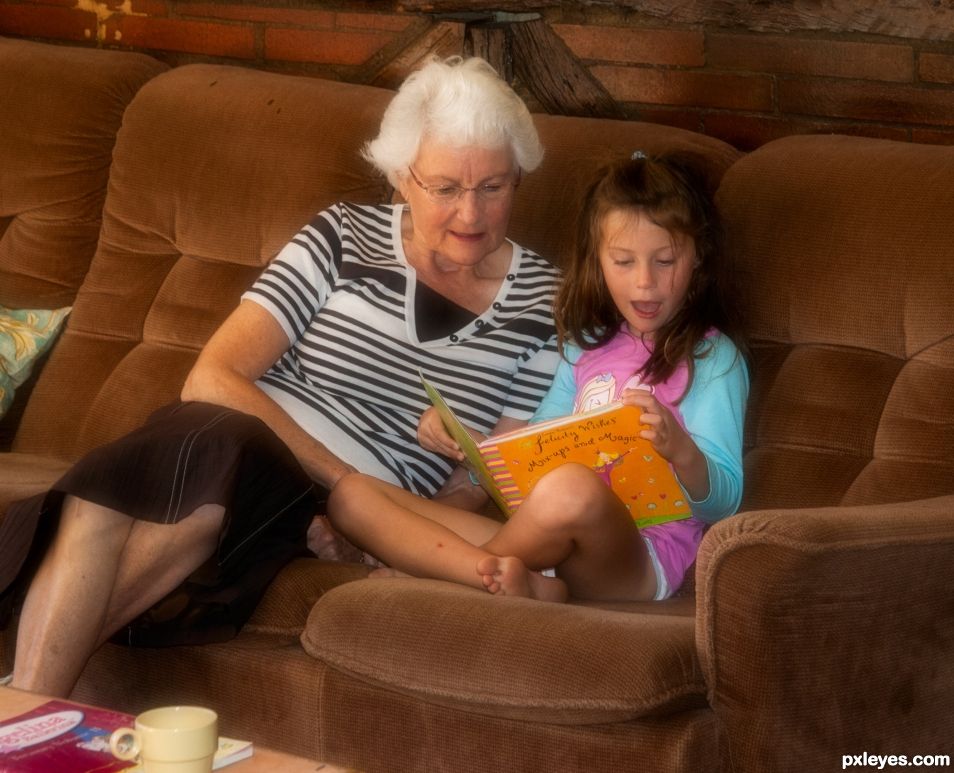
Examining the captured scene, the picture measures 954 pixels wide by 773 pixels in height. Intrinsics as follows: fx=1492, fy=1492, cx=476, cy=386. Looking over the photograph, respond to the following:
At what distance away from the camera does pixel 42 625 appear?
6.19 feet

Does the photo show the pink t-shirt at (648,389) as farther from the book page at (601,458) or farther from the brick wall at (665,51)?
the brick wall at (665,51)

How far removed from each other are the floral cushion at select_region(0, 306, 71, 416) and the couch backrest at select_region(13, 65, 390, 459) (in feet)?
0.11

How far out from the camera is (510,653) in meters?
1.72

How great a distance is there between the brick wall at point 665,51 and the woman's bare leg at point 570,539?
111 centimetres

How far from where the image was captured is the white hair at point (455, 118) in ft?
7.43

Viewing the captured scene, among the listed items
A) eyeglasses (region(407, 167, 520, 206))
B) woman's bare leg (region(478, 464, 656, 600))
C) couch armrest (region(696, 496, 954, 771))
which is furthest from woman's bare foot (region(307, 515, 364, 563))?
couch armrest (region(696, 496, 954, 771))

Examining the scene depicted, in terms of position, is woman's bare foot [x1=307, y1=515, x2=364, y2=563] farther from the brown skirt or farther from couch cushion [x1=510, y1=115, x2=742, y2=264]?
couch cushion [x1=510, y1=115, x2=742, y2=264]

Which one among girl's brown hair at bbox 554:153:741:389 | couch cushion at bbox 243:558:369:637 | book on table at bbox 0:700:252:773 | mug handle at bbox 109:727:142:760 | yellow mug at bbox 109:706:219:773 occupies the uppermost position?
girl's brown hair at bbox 554:153:741:389

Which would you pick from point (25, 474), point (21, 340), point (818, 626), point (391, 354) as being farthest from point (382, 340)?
point (818, 626)

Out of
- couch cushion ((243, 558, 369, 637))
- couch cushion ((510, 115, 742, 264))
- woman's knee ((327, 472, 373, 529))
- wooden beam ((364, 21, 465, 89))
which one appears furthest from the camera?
wooden beam ((364, 21, 465, 89))

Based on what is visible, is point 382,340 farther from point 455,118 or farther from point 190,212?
point 190,212

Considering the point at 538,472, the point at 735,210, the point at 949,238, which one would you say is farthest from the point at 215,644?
the point at 949,238

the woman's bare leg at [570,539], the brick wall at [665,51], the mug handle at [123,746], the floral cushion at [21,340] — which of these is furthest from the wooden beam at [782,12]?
the mug handle at [123,746]

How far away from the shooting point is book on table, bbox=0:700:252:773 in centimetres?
131
